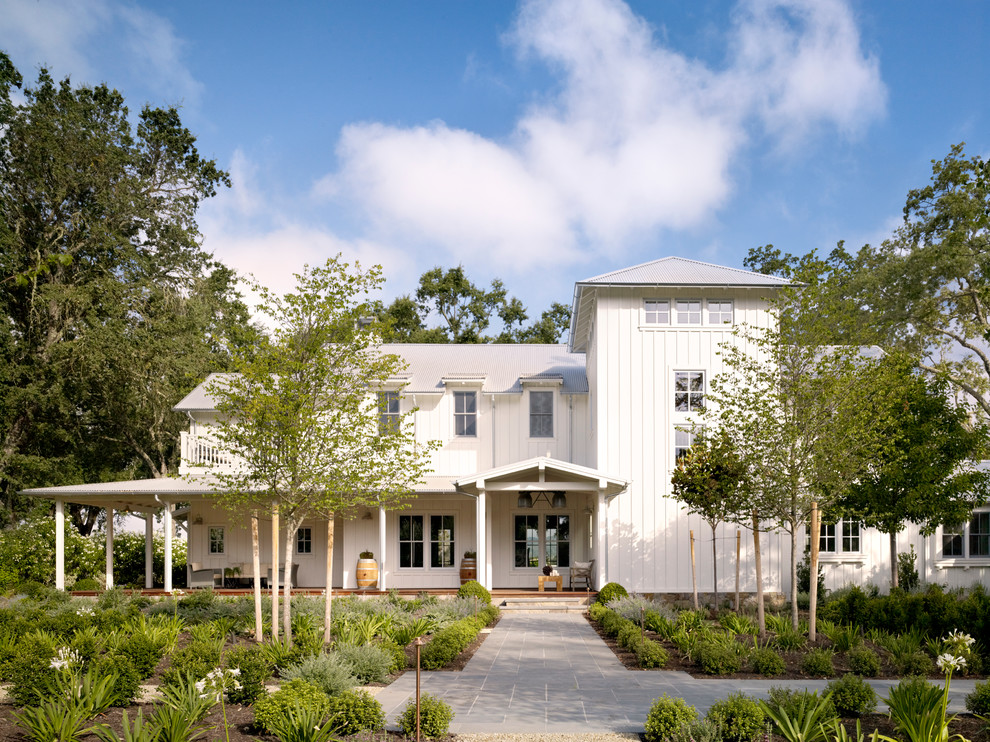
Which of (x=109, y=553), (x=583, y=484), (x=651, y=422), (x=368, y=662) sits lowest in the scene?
(x=109, y=553)

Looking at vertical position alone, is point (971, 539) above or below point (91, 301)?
below

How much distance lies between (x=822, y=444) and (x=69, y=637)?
11.7 m

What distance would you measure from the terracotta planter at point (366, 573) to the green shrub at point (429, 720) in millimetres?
15653

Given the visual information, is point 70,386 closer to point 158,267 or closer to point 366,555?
point 158,267

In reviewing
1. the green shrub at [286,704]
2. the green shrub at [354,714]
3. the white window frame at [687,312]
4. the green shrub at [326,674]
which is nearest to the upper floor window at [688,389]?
the white window frame at [687,312]

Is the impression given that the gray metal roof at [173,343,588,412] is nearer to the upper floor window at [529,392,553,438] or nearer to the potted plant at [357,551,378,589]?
the upper floor window at [529,392,553,438]

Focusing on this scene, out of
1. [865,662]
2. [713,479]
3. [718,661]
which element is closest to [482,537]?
[713,479]

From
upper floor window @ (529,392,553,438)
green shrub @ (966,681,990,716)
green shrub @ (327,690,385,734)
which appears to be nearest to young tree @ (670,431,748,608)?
green shrub @ (966,681,990,716)

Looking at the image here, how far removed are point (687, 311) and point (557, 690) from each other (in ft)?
45.6

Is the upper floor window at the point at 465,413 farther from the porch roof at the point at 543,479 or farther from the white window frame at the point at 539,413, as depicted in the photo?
the porch roof at the point at 543,479

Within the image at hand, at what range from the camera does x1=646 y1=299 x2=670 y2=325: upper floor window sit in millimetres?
22078

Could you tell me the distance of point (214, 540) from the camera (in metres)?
24.8

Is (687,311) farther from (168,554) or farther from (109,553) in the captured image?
(109,553)

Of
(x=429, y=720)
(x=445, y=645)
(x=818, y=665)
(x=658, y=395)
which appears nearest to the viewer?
(x=429, y=720)
